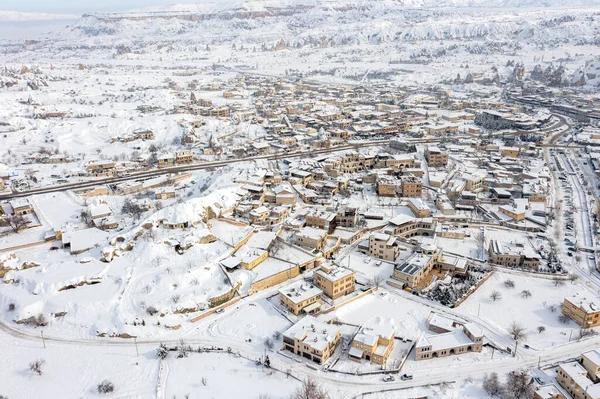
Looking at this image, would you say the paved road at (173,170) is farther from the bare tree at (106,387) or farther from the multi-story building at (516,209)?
the bare tree at (106,387)

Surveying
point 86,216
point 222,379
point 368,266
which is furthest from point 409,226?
point 86,216

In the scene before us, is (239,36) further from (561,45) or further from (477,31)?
(561,45)

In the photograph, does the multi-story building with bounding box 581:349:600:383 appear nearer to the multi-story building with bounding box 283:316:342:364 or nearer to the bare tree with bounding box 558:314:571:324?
the bare tree with bounding box 558:314:571:324

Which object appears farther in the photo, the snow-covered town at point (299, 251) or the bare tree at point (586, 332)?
the bare tree at point (586, 332)

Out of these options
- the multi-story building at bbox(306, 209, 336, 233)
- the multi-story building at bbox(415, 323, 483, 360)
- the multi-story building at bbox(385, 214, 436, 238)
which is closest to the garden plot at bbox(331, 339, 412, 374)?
the multi-story building at bbox(415, 323, 483, 360)

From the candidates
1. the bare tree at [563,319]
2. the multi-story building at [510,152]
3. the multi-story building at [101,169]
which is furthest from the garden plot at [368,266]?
the multi-story building at [101,169]

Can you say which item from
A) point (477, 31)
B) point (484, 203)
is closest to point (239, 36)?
point (477, 31)

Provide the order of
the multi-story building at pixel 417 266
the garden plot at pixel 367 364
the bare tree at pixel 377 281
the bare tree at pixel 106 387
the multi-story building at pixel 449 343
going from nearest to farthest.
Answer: the bare tree at pixel 106 387
the garden plot at pixel 367 364
the multi-story building at pixel 449 343
the multi-story building at pixel 417 266
the bare tree at pixel 377 281
